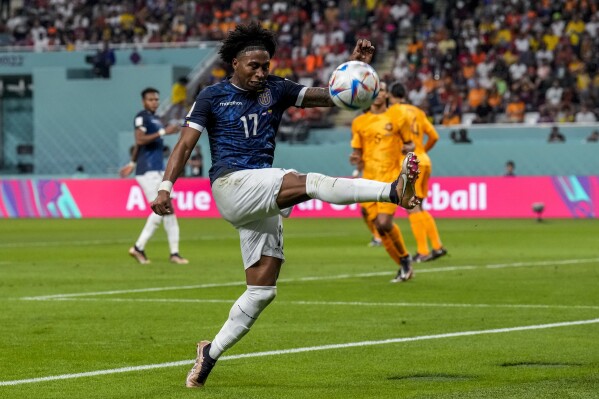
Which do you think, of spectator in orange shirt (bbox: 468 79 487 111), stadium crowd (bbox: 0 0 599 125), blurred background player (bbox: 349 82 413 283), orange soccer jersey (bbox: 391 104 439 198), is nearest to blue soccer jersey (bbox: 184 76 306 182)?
blurred background player (bbox: 349 82 413 283)

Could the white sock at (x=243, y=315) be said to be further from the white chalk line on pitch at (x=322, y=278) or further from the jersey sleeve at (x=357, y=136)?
the jersey sleeve at (x=357, y=136)

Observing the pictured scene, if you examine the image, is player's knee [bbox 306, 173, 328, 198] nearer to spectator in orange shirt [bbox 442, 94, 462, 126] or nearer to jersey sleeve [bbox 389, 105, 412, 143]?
jersey sleeve [bbox 389, 105, 412, 143]

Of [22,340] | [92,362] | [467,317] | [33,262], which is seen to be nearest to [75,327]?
[22,340]

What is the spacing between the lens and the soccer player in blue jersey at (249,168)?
27.7 ft

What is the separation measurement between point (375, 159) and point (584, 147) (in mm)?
19669

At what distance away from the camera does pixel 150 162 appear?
2080 centimetres

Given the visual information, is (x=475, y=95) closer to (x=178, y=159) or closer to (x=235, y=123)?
(x=235, y=123)

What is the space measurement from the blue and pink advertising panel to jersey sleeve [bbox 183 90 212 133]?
25.4 metres

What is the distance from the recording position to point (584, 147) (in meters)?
36.0

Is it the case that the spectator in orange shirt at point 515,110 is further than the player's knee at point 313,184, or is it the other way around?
the spectator in orange shirt at point 515,110

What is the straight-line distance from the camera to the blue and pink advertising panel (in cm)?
3372

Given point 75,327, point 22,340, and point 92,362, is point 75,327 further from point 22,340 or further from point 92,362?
point 92,362

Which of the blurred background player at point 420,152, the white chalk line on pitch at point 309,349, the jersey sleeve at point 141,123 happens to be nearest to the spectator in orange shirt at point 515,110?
the blurred background player at point 420,152

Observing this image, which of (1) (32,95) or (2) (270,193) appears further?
(1) (32,95)
